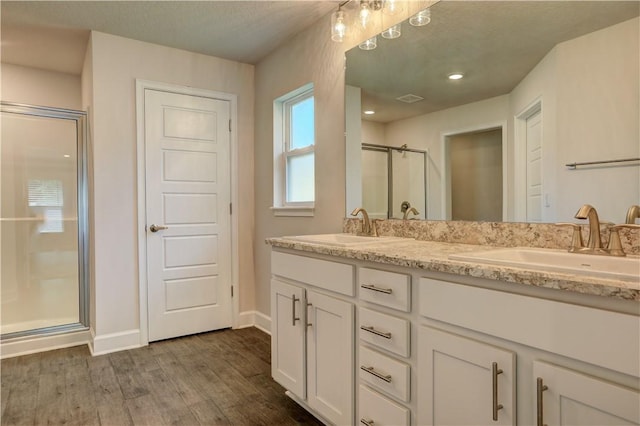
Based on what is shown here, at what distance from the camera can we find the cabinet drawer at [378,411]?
137 centimetres

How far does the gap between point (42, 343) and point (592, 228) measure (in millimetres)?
3631

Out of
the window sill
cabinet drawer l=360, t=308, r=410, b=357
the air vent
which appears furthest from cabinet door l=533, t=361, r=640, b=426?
the window sill

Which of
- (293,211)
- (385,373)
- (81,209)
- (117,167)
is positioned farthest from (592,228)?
(81,209)

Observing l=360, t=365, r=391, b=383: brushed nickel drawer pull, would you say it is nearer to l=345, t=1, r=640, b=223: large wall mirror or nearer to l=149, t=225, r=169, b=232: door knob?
l=345, t=1, r=640, b=223: large wall mirror

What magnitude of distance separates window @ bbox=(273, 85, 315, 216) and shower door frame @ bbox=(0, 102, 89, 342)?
152cm

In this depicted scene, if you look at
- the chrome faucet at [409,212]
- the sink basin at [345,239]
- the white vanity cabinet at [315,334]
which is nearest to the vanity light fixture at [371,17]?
the chrome faucet at [409,212]

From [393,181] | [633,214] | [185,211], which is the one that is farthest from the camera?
[185,211]

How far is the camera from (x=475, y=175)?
6.09 ft

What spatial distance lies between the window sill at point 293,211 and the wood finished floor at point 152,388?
1.05m

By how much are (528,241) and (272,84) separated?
244 centimetres

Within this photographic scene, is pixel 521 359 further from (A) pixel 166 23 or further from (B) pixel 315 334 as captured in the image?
(A) pixel 166 23

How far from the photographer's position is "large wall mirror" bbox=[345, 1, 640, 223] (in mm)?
1356

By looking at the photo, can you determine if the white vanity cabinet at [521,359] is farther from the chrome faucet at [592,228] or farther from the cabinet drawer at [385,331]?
the chrome faucet at [592,228]

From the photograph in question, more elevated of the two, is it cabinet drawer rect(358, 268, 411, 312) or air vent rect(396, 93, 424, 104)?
air vent rect(396, 93, 424, 104)
